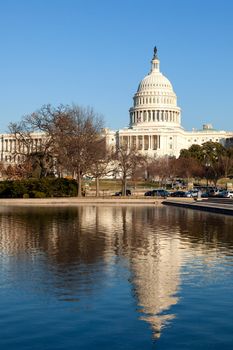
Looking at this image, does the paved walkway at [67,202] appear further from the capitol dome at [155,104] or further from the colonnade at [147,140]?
the capitol dome at [155,104]

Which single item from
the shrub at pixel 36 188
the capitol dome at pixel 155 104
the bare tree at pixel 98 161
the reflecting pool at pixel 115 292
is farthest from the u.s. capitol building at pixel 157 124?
the reflecting pool at pixel 115 292

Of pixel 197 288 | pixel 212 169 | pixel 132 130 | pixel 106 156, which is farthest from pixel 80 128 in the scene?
pixel 132 130

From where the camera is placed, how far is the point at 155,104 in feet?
584

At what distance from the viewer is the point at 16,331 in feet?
36.8

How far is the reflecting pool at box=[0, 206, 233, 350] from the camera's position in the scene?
1084cm

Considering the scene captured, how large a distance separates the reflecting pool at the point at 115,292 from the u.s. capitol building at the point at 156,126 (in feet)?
471

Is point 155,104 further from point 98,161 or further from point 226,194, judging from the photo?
point 98,161

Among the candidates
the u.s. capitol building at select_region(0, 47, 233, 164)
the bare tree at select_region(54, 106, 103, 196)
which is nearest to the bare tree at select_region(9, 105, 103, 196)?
the bare tree at select_region(54, 106, 103, 196)

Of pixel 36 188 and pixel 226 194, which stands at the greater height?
pixel 36 188

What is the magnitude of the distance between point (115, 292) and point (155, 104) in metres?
166

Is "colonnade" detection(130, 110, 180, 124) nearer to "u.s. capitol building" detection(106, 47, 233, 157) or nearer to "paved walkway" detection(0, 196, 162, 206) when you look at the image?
"u.s. capitol building" detection(106, 47, 233, 157)

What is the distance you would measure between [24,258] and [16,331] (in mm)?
8222

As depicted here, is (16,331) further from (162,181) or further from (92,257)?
(162,181)

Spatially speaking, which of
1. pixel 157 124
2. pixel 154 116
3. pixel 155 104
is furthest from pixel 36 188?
pixel 154 116
